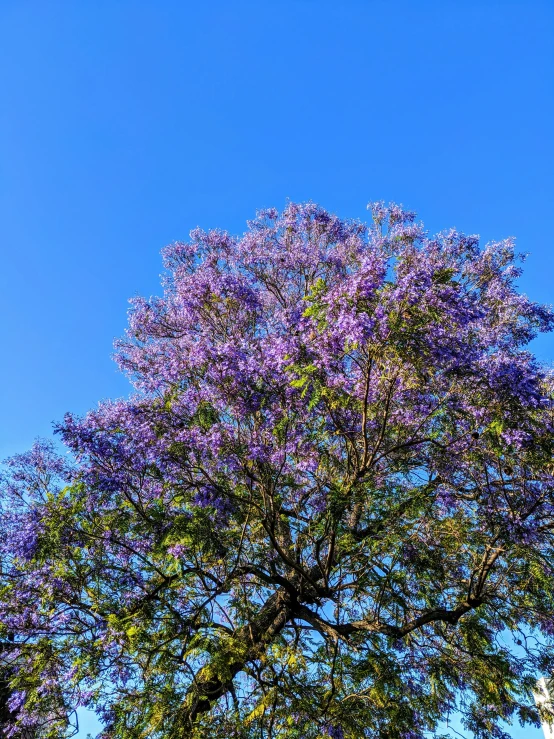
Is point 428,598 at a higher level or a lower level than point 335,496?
lower

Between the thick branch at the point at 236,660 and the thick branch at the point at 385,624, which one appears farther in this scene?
→ the thick branch at the point at 385,624

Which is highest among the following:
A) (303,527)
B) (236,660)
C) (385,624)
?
(303,527)

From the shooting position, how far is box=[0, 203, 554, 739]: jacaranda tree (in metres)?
5.90

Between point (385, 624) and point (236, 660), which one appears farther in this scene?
point (385, 624)

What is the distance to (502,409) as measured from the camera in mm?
6027

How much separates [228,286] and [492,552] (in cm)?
478

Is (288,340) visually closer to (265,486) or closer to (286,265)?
(265,486)

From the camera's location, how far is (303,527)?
25.6 ft

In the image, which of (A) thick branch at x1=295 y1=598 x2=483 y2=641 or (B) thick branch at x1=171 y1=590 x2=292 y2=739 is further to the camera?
(A) thick branch at x1=295 y1=598 x2=483 y2=641

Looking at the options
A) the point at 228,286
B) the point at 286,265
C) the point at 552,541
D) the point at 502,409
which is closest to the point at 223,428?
the point at 228,286

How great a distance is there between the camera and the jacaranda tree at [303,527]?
590 centimetres

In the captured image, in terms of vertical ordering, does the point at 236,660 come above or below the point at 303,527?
below

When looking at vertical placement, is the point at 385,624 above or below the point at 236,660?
above

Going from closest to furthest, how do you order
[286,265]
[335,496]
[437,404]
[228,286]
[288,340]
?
[335,496] < [288,340] < [437,404] < [228,286] < [286,265]
